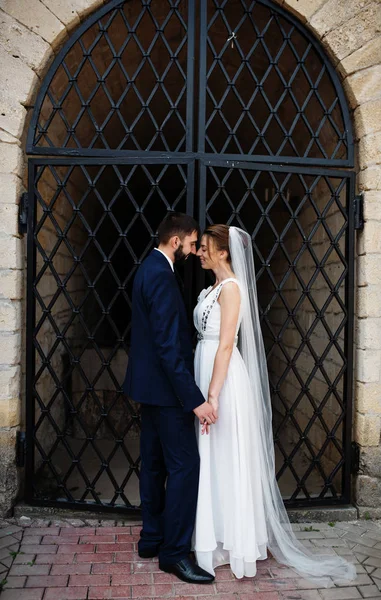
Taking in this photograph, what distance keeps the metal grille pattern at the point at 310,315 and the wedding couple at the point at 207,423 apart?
1.77 ft

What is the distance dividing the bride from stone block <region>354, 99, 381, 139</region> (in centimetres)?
141

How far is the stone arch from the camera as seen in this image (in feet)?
11.8

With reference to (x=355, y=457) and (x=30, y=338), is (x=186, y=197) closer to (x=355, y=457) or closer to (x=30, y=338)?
(x=30, y=338)

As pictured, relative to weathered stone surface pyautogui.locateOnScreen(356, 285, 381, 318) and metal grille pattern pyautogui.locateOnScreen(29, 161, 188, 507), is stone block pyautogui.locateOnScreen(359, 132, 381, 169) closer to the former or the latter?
weathered stone surface pyautogui.locateOnScreen(356, 285, 381, 318)

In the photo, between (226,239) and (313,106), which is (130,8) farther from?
(226,239)

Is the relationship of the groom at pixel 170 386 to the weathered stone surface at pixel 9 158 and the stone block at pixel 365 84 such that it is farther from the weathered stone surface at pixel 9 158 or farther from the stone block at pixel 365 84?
the stone block at pixel 365 84

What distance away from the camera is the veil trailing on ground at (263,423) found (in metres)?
3.11

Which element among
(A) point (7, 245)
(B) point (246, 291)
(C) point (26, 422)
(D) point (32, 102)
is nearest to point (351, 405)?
(B) point (246, 291)

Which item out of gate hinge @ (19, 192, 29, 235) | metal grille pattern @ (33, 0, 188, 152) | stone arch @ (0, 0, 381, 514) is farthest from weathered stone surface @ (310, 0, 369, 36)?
gate hinge @ (19, 192, 29, 235)

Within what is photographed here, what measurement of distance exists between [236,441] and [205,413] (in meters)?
0.31

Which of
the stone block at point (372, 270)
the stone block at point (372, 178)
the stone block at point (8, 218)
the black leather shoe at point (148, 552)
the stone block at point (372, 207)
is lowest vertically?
the black leather shoe at point (148, 552)

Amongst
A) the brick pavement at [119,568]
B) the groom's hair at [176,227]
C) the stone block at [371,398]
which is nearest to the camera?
the brick pavement at [119,568]

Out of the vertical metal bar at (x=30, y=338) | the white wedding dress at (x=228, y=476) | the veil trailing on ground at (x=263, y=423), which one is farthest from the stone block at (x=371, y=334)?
the vertical metal bar at (x=30, y=338)

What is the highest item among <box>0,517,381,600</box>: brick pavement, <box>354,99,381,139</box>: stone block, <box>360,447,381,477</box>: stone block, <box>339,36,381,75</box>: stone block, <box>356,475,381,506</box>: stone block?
<box>339,36,381,75</box>: stone block
